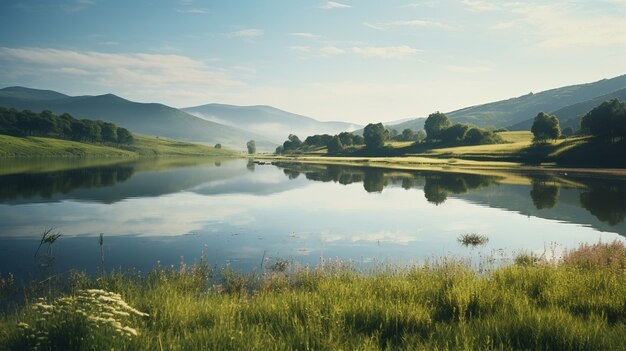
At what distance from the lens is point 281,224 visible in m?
36.4

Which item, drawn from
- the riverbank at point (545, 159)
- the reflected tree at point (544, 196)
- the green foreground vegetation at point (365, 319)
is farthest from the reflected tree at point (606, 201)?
the riverbank at point (545, 159)

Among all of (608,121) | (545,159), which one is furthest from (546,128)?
(608,121)

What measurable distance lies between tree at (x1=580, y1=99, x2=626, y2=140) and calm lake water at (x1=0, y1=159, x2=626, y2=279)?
74679 millimetres

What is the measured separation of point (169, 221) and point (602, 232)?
3667 centimetres

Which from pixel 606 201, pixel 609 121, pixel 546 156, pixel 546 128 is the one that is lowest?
pixel 606 201

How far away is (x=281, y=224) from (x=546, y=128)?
457 feet

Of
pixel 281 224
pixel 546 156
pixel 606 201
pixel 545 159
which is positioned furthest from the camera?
pixel 546 156

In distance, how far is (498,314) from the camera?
9.71 metres

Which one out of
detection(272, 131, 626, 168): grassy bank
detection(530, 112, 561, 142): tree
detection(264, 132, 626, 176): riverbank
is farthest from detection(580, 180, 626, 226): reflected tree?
detection(530, 112, 561, 142): tree

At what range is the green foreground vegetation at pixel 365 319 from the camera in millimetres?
7902

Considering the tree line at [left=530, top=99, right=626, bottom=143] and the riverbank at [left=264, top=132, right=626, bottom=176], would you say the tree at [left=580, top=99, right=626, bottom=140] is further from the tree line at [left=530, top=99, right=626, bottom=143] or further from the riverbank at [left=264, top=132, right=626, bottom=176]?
the riverbank at [left=264, top=132, right=626, bottom=176]

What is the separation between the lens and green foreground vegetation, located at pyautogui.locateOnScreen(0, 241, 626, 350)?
790cm

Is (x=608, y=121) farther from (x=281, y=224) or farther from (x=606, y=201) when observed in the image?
(x=281, y=224)

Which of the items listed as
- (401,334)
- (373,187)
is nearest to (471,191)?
(373,187)
